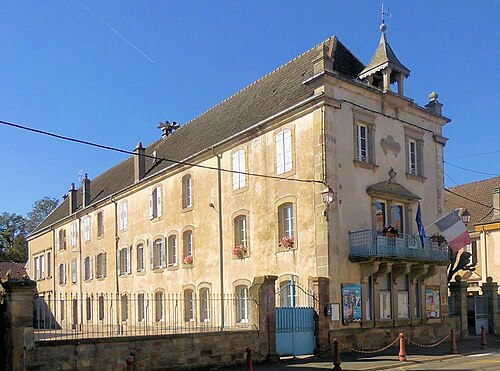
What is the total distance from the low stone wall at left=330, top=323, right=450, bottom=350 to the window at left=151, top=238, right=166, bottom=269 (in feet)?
44.6

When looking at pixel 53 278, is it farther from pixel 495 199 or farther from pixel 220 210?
pixel 495 199

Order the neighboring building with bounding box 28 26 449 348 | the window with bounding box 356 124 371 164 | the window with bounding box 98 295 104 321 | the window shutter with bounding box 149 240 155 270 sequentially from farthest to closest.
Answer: the window with bounding box 98 295 104 321 < the window shutter with bounding box 149 240 155 270 < the window with bounding box 356 124 371 164 < the neighboring building with bounding box 28 26 449 348

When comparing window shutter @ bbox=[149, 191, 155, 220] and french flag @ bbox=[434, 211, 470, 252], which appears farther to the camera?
window shutter @ bbox=[149, 191, 155, 220]

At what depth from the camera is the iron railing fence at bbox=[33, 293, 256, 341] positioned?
15.2m

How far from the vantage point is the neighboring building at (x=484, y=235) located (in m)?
34.5

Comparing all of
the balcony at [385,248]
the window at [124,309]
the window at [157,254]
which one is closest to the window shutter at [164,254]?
the window at [157,254]

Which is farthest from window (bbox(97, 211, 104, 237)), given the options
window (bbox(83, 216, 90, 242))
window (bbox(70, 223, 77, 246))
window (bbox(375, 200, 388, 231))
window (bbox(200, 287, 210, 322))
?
window (bbox(375, 200, 388, 231))

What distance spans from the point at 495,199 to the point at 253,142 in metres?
17.6

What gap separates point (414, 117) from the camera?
25406 mm

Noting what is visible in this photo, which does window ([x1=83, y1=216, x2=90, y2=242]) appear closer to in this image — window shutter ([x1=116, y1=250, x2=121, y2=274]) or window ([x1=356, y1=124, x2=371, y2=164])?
window shutter ([x1=116, y1=250, x2=121, y2=274])

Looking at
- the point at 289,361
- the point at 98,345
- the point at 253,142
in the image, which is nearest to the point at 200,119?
the point at 253,142

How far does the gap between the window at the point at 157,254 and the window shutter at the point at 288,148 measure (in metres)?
11.5

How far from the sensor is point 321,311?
65.0 ft

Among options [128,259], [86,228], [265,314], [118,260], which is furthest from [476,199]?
[86,228]
